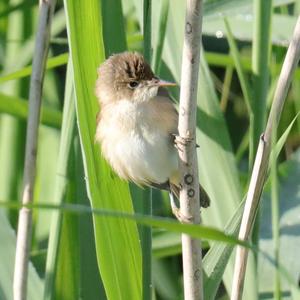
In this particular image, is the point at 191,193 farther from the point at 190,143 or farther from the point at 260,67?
the point at 260,67

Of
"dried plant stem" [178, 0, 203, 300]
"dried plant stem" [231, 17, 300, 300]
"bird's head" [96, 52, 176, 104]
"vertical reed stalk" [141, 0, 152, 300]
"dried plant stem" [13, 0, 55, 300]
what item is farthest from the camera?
"bird's head" [96, 52, 176, 104]

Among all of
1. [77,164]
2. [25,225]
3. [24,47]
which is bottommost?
[25,225]

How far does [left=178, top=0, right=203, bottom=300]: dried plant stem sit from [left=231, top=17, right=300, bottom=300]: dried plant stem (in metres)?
0.09

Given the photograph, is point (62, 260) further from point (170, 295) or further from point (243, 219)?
point (170, 295)

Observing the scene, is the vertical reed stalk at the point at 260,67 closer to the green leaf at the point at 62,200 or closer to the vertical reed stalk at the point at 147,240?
the vertical reed stalk at the point at 147,240

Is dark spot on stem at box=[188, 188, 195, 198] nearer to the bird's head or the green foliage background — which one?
the green foliage background

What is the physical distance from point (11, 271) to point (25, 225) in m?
0.21

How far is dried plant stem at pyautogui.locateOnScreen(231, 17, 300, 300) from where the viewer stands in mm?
1553

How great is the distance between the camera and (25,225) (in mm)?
1797

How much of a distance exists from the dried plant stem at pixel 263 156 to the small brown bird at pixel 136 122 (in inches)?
12.4

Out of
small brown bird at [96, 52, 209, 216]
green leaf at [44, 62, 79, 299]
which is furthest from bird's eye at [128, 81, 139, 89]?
green leaf at [44, 62, 79, 299]

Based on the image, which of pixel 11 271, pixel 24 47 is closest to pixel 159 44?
pixel 11 271

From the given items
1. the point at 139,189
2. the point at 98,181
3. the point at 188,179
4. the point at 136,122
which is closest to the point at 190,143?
the point at 188,179

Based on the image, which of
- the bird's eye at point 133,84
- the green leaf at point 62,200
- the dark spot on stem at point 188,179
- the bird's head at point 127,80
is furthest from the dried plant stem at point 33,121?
the dark spot on stem at point 188,179
